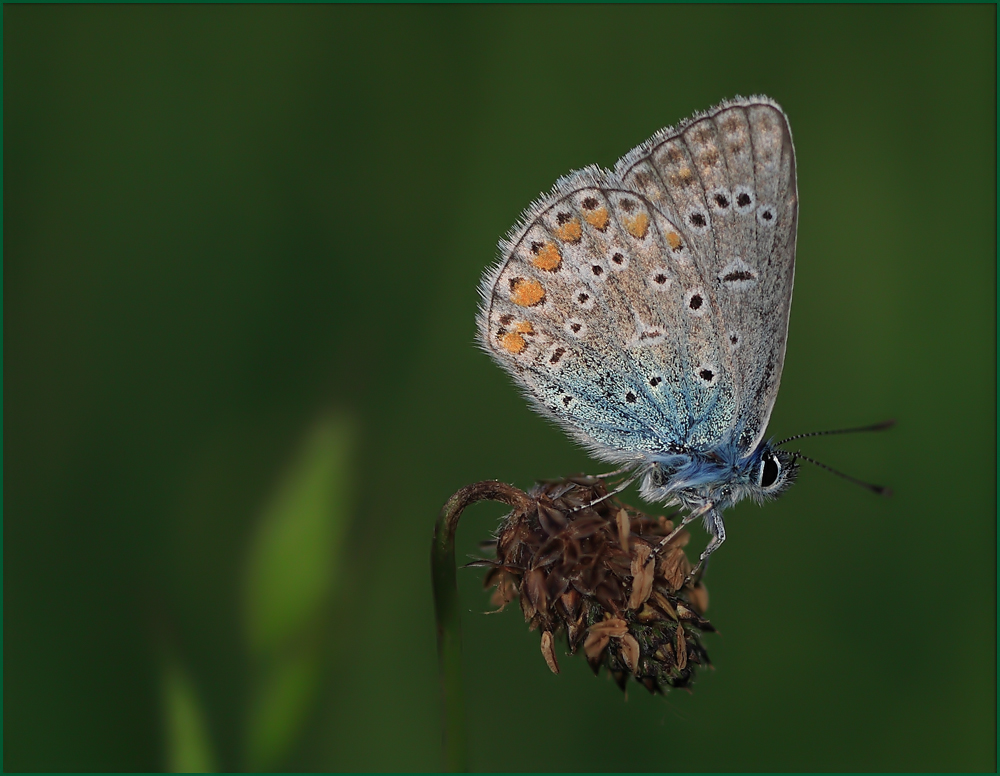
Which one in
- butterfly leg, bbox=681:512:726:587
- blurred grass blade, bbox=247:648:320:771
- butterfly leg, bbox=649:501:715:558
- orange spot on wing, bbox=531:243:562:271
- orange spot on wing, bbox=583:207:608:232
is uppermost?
orange spot on wing, bbox=583:207:608:232

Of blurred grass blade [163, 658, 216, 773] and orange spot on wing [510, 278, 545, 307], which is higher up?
orange spot on wing [510, 278, 545, 307]

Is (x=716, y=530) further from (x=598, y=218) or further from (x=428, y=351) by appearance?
(x=428, y=351)

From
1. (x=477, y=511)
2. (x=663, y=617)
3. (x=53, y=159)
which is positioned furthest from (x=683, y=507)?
(x=53, y=159)

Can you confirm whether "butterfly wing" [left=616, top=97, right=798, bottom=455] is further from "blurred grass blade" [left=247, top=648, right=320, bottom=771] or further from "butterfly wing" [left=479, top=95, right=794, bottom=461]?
"blurred grass blade" [left=247, top=648, right=320, bottom=771]

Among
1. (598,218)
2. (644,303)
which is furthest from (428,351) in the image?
(644,303)

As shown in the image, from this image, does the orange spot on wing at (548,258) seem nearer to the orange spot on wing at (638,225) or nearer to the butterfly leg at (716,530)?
the orange spot on wing at (638,225)

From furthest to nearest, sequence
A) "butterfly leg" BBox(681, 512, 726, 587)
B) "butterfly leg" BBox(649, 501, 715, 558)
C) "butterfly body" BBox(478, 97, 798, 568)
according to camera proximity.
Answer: "butterfly body" BBox(478, 97, 798, 568)
"butterfly leg" BBox(681, 512, 726, 587)
"butterfly leg" BBox(649, 501, 715, 558)

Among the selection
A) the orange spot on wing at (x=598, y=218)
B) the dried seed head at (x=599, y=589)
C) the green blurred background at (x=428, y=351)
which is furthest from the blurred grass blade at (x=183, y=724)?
the orange spot on wing at (x=598, y=218)

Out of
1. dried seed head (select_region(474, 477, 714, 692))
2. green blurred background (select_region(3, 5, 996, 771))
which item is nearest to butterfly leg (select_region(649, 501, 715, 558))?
dried seed head (select_region(474, 477, 714, 692))

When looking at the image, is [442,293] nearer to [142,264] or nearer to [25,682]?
[142,264]
